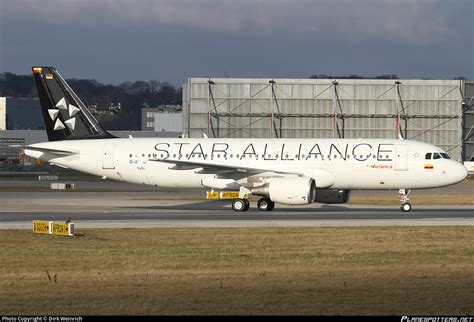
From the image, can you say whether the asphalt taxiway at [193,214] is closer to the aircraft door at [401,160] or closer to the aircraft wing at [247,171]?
the aircraft wing at [247,171]

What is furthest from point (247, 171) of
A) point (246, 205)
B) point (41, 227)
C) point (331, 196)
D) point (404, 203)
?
Answer: point (41, 227)

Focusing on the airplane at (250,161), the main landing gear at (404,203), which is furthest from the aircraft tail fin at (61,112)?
the main landing gear at (404,203)

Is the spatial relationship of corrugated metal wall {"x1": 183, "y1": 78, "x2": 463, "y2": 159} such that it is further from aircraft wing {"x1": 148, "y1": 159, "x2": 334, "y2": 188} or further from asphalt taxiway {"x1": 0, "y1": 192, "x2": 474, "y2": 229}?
aircraft wing {"x1": 148, "y1": 159, "x2": 334, "y2": 188}

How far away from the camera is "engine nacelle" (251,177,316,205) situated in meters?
41.8

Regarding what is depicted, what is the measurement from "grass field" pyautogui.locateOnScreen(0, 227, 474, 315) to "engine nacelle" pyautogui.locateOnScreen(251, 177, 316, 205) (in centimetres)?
877

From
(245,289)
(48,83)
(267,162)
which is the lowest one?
(245,289)

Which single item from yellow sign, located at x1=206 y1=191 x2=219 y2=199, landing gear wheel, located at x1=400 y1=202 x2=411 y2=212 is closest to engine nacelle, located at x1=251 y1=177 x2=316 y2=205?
landing gear wheel, located at x1=400 y1=202 x2=411 y2=212

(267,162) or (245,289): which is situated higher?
(267,162)

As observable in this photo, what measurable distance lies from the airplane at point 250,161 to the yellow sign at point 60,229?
13.2 meters

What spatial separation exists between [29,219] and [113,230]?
6.85 m

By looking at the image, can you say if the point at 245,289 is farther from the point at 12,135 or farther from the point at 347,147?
the point at 12,135

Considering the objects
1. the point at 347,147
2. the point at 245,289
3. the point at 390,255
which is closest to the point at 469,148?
the point at 347,147

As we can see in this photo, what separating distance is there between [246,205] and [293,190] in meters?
3.19

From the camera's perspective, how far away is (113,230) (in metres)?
32.3
